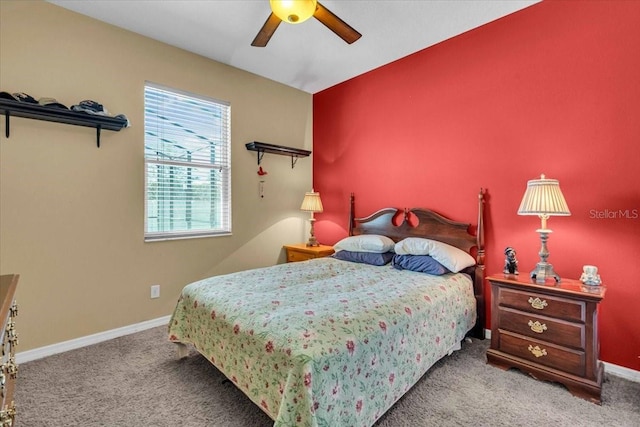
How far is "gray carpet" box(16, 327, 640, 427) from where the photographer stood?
1.67 meters

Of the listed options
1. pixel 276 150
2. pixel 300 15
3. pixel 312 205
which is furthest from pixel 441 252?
pixel 276 150

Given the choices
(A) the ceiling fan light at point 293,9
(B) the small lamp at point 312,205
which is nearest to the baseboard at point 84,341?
(B) the small lamp at point 312,205

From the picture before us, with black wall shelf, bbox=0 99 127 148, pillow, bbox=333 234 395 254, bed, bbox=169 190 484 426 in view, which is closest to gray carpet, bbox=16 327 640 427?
bed, bbox=169 190 484 426

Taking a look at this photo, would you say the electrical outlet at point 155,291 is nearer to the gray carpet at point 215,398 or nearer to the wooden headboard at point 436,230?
the gray carpet at point 215,398

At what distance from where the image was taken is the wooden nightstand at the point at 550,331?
1.85 meters

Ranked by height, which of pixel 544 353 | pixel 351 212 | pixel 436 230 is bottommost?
pixel 544 353

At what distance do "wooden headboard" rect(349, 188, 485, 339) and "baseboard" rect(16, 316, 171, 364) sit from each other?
92.5 inches

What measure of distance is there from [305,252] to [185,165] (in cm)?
165

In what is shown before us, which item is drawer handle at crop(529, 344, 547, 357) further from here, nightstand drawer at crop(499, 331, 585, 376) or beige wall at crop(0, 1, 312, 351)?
beige wall at crop(0, 1, 312, 351)

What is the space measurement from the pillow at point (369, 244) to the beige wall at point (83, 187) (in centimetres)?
140

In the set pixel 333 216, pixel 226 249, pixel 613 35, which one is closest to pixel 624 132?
pixel 613 35

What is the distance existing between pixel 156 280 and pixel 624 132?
399 cm

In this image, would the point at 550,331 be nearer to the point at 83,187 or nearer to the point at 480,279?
the point at 480,279

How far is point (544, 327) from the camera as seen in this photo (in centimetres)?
201
